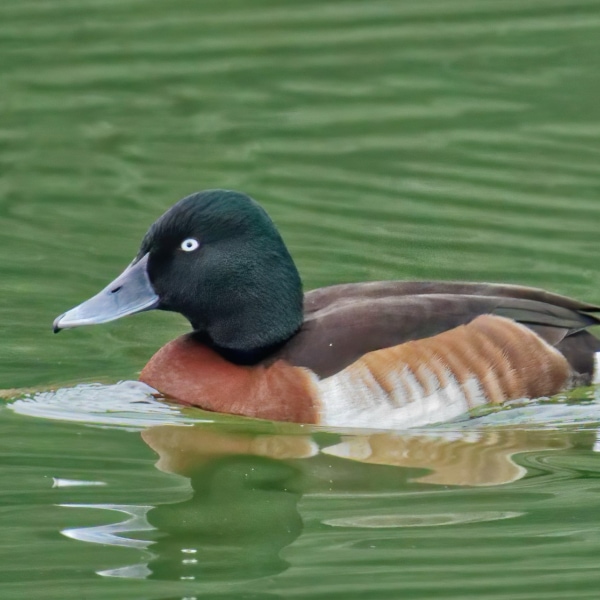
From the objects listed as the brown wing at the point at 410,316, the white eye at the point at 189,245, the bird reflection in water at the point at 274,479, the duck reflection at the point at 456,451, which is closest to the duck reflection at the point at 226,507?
the bird reflection in water at the point at 274,479

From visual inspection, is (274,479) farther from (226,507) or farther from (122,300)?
(122,300)

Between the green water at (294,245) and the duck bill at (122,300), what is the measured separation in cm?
45

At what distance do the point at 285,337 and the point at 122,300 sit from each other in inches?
30.0

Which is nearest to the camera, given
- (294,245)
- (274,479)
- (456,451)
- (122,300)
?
(274,479)

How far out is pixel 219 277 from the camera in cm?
717

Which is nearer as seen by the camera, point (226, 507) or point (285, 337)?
point (226, 507)

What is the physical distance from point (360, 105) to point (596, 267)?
3.77 m

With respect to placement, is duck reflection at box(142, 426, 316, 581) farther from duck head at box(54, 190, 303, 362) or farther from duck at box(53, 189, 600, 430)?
duck head at box(54, 190, 303, 362)

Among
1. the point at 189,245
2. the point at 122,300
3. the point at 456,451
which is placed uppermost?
the point at 189,245

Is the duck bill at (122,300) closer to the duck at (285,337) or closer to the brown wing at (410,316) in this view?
the duck at (285,337)

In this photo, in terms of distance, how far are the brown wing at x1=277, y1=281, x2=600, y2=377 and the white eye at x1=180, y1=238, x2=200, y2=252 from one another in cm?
62

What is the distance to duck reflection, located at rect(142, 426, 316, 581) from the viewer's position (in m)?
5.12

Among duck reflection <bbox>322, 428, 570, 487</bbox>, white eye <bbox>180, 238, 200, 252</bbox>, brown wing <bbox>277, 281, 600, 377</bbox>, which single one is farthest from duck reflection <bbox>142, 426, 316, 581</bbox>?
white eye <bbox>180, 238, 200, 252</bbox>

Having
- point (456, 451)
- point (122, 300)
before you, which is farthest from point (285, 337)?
point (456, 451)
